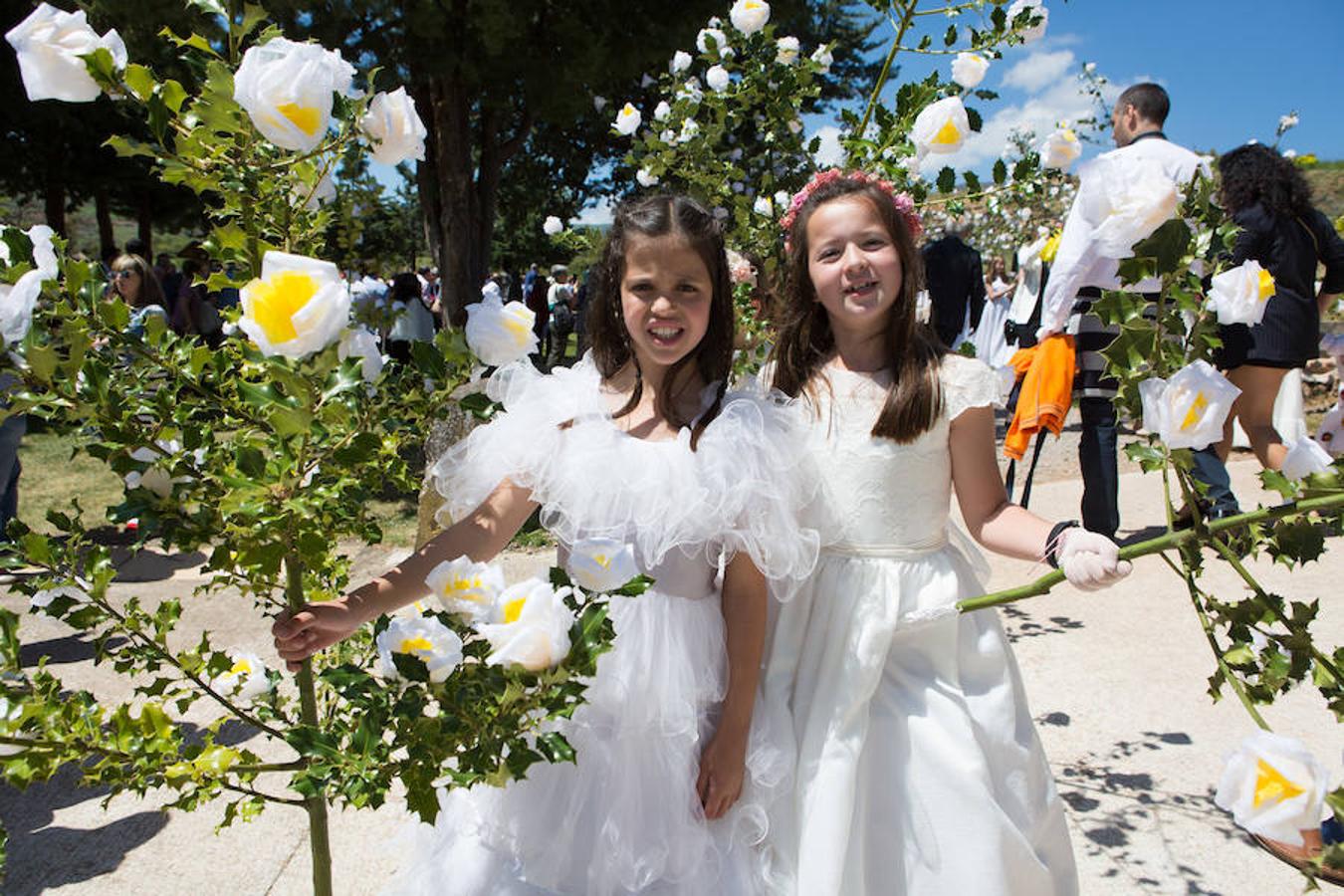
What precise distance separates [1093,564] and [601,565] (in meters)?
0.83

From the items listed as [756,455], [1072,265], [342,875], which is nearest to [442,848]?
[342,875]

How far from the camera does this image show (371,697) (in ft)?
3.61

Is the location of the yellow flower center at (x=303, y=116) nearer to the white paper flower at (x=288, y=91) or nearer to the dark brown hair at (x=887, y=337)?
the white paper flower at (x=288, y=91)

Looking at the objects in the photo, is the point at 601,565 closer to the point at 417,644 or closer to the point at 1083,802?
the point at 417,644

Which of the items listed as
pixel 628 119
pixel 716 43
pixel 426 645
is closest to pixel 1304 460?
pixel 426 645

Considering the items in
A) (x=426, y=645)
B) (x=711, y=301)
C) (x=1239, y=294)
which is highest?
(x=711, y=301)

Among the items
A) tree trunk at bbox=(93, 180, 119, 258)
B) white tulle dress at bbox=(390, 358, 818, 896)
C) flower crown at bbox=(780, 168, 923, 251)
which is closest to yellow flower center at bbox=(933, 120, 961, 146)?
flower crown at bbox=(780, 168, 923, 251)

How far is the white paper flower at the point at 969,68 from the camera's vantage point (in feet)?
7.22

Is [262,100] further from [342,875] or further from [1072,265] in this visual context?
[1072,265]

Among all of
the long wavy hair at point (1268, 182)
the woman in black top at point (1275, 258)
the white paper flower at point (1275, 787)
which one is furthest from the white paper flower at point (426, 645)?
the long wavy hair at point (1268, 182)

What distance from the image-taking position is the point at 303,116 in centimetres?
99

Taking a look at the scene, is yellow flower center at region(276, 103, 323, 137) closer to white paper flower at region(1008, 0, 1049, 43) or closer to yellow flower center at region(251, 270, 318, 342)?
yellow flower center at region(251, 270, 318, 342)

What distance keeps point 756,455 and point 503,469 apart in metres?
0.48

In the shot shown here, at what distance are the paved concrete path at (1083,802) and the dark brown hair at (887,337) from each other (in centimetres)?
87
